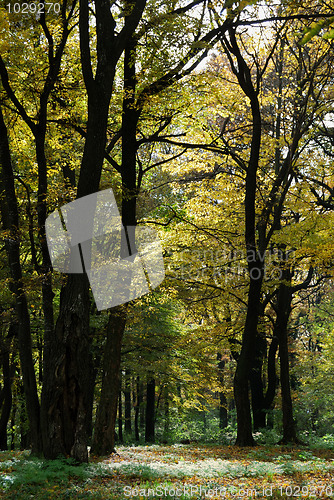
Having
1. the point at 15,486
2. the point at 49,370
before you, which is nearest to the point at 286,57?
the point at 49,370

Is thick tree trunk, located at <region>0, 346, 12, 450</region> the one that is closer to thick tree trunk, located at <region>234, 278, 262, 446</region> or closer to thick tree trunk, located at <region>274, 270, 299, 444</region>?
thick tree trunk, located at <region>234, 278, 262, 446</region>

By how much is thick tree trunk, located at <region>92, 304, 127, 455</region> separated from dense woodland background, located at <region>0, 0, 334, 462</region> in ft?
0.11

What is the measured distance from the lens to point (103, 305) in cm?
1443

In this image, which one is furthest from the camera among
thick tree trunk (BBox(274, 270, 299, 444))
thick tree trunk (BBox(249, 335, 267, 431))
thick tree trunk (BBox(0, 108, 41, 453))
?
thick tree trunk (BBox(249, 335, 267, 431))

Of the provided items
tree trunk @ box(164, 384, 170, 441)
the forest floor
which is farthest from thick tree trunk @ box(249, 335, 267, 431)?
the forest floor

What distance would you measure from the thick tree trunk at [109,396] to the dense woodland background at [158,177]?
0.11 feet

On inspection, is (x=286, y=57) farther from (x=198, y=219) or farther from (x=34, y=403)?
(x=34, y=403)

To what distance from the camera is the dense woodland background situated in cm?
827

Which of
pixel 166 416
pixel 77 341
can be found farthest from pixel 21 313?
pixel 166 416

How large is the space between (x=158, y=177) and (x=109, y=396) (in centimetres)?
1191

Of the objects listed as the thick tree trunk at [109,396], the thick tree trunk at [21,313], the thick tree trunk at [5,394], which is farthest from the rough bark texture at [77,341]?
the thick tree trunk at [5,394]

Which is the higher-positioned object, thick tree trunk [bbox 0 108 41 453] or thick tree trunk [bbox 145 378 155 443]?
thick tree trunk [bbox 0 108 41 453]

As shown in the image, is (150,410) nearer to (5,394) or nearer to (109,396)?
(5,394)

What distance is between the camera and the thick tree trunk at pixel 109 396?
1034 centimetres
